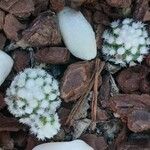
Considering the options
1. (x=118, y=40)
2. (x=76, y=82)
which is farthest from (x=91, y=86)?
(x=118, y=40)

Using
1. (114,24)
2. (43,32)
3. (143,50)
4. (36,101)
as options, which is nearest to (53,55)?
(43,32)

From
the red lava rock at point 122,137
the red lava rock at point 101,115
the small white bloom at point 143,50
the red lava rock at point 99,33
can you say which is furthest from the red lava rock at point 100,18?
the red lava rock at point 122,137

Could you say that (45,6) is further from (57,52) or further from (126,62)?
(126,62)

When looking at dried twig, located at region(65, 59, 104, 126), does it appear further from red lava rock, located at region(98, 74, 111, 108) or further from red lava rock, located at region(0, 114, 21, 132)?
red lava rock, located at region(0, 114, 21, 132)

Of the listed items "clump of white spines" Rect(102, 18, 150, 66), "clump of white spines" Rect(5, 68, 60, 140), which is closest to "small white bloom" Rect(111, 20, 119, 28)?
"clump of white spines" Rect(102, 18, 150, 66)

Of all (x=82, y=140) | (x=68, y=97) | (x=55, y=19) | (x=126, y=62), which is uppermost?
(x=55, y=19)

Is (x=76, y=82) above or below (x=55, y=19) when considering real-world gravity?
below

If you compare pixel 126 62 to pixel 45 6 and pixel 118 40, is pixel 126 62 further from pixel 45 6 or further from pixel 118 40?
pixel 45 6
